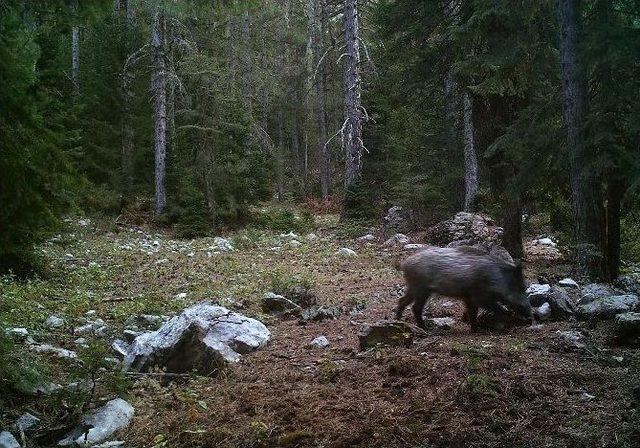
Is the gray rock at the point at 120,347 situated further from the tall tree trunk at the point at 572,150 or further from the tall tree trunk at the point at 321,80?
the tall tree trunk at the point at 321,80

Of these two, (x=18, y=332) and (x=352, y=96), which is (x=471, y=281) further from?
(x=352, y=96)

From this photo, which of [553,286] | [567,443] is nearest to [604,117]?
[553,286]

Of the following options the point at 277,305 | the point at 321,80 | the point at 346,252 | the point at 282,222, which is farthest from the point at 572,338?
the point at 321,80

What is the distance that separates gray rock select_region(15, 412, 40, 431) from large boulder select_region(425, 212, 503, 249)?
1085cm

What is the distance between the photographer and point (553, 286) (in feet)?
26.5

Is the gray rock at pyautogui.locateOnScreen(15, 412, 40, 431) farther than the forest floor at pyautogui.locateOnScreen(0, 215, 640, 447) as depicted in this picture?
Yes

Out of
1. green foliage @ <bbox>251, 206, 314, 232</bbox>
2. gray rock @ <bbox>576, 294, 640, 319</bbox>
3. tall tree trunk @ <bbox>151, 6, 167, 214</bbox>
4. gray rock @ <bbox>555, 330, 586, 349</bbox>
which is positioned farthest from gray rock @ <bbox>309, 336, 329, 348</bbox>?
tall tree trunk @ <bbox>151, 6, 167, 214</bbox>

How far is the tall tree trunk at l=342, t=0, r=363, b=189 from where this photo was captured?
65.6 feet

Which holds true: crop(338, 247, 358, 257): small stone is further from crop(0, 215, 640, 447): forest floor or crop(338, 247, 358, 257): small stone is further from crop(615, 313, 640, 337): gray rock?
crop(615, 313, 640, 337): gray rock

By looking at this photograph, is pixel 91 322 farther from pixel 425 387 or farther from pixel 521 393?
pixel 521 393

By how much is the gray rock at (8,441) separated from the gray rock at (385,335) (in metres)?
3.13

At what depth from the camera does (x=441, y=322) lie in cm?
679

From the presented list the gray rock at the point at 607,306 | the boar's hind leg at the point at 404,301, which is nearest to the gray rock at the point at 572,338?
the gray rock at the point at 607,306

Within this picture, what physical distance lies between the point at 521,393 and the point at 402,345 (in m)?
1.75
